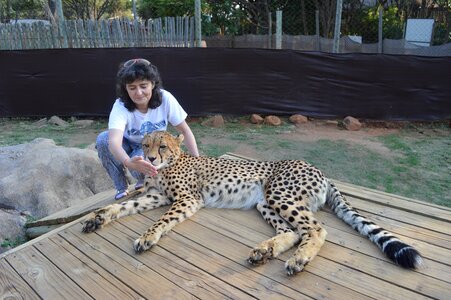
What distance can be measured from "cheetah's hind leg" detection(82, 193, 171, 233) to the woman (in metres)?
0.27

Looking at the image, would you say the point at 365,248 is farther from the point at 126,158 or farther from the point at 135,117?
the point at 135,117

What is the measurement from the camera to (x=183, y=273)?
216 centimetres

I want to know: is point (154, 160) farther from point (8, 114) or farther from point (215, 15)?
point (215, 15)

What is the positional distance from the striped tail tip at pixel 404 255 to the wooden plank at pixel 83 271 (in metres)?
1.43

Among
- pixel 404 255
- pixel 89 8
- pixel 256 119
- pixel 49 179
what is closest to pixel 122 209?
pixel 49 179

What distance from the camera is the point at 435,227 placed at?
2557 millimetres

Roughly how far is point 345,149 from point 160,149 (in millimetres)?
4074

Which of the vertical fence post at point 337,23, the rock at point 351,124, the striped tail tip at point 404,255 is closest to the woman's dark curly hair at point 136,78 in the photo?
the striped tail tip at point 404,255

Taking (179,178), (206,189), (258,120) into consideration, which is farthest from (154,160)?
(258,120)

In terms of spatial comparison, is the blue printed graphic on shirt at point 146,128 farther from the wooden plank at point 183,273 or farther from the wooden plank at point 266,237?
the wooden plank at point 183,273

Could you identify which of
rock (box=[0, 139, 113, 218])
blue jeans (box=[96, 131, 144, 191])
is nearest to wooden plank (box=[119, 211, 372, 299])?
blue jeans (box=[96, 131, 144, 191])

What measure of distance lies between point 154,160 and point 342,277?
1670 millimetres

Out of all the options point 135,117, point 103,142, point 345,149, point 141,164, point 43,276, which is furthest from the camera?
point 345,149

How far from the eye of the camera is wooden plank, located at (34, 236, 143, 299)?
203 centimetres
